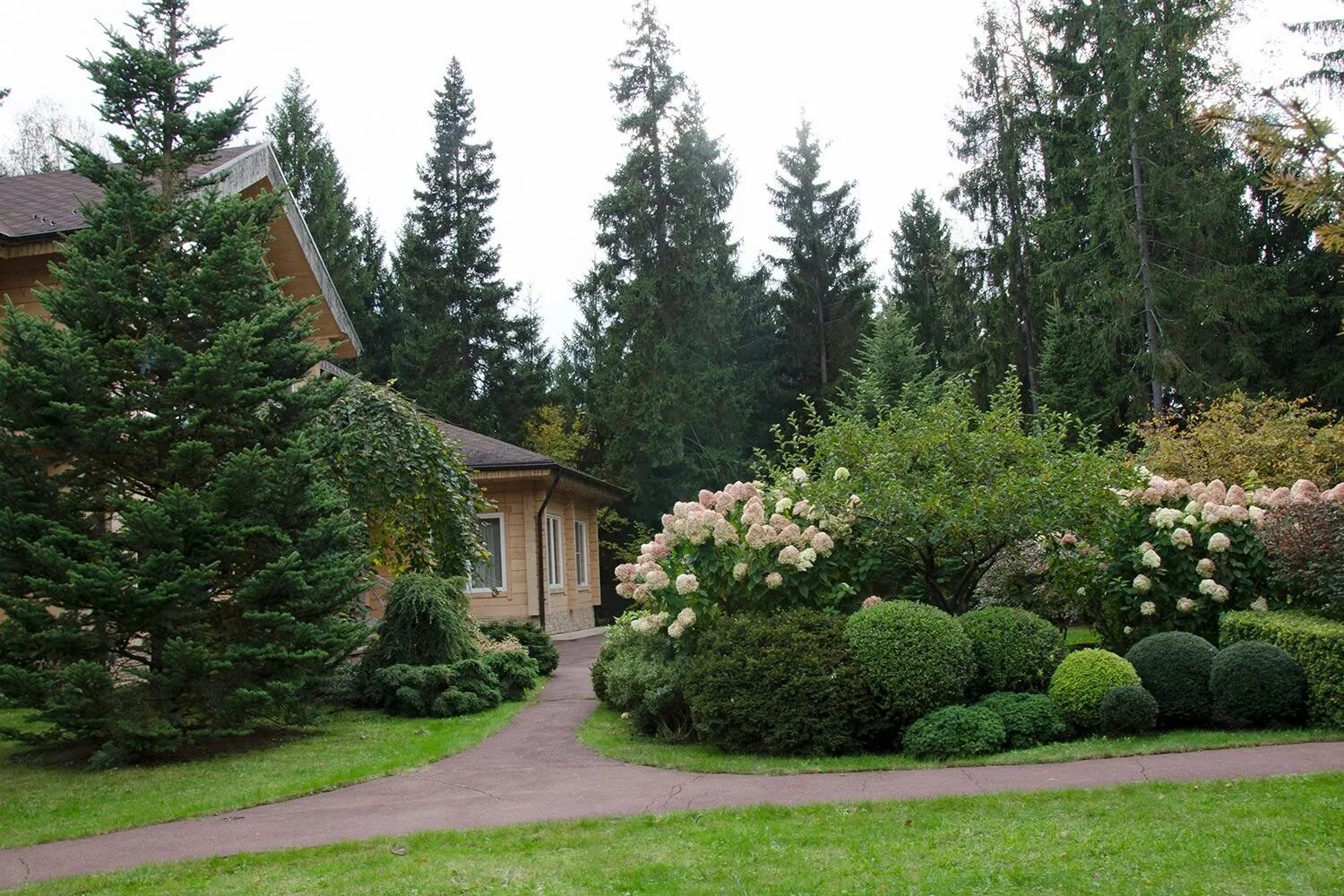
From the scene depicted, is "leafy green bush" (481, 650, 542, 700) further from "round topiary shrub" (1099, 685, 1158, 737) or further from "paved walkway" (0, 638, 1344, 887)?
"round topiary shrub" (1099, 685, 1158, 737)

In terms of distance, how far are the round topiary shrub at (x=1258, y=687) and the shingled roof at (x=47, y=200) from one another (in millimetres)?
10462

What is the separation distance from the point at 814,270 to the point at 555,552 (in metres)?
19.5

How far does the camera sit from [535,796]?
754cm

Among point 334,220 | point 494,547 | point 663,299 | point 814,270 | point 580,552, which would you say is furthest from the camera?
point 814,270

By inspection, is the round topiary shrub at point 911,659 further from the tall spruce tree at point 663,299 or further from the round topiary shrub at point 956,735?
the tall spruce tree at point 663,299

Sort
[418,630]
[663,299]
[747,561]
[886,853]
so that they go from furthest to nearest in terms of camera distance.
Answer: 1. [663,299]
2. [418,630]
3. [747,561]
4. [886,853]

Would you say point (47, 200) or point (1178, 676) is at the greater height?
point (47, 200)

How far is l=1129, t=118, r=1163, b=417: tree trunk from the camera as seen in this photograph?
79.7 feet

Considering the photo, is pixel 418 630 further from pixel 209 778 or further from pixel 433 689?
pixel 209 778

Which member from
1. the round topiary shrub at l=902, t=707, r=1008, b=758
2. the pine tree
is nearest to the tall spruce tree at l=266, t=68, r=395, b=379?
the pine tree

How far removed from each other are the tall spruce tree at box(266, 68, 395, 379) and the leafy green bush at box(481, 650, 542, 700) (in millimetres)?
25174

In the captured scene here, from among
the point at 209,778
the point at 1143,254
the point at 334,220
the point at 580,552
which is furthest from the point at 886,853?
the point at 334,220

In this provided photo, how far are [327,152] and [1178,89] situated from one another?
2971cm

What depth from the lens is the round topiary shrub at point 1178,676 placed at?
8.54 meters
